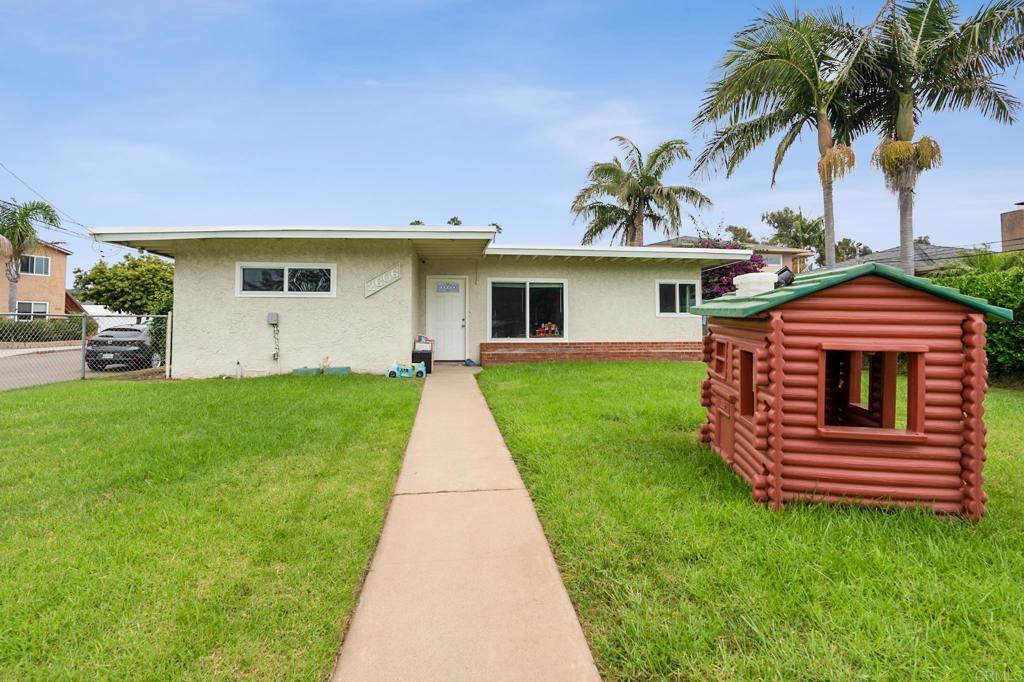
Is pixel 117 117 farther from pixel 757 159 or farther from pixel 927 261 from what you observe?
pixel 927 261

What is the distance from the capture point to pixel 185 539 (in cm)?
270

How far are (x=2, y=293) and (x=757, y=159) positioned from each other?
125ft

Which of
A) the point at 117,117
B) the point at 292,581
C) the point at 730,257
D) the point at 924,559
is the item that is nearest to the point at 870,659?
the point at 924,559

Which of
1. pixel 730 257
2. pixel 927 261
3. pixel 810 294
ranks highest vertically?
pixel 927 261

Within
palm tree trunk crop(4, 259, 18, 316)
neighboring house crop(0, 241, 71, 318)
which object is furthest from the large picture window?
neighboring house crop(0, 241, 71, 318)

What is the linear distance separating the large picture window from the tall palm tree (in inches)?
259

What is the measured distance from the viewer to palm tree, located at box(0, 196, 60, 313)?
22906mm

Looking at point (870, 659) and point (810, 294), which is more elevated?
point (810, 294)

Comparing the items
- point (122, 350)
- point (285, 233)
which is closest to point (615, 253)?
point (285, 233)

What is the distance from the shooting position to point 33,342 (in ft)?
63.5

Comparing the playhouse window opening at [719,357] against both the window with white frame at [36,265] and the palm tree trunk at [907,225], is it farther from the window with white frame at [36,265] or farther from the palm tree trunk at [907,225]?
the window with white frame at [36,265]

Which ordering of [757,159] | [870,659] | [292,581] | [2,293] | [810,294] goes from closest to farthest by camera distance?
[870,659] → [292,581] → [810,294] → [757,159] → [2,293]

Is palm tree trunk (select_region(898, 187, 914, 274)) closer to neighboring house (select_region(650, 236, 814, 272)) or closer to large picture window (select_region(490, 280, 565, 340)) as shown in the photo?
large picture window (select_region(490, 280, 565, 340))

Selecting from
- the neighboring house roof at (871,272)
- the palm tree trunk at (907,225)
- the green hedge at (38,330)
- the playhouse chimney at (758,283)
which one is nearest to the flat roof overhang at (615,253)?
the palm tree trunk at (907,225)
